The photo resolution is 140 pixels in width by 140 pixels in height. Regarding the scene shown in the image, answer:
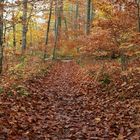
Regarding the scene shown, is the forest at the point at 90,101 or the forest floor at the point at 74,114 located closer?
the forest floor at the point at 74,114

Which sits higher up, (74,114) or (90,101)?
(90,101)

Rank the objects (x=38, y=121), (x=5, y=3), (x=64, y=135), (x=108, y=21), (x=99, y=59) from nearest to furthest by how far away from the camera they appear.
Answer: (x=64, y=135) → (x=38, y=121) → (x=5, y=3) → (x=108, y=21) → (x=99, y=59)

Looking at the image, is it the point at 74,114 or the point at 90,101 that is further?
the point at 90,101

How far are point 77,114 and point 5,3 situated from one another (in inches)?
216

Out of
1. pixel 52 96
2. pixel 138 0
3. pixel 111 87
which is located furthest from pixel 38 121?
pixel 138 0

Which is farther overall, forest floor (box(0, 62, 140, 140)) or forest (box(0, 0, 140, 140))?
forest (box(0, 0, 140, 140))

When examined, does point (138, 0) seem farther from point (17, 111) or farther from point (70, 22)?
point (70, 22)

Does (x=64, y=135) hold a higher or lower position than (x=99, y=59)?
lower

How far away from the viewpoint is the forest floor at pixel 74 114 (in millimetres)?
6605

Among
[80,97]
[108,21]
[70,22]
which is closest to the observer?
[80,97]

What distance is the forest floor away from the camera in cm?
661

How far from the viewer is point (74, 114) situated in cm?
849

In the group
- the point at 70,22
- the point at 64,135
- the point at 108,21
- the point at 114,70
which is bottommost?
the point at 64,135

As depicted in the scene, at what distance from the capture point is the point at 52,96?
35.9 feet
